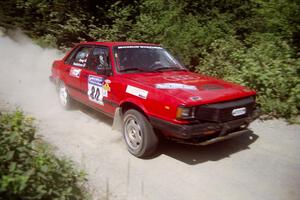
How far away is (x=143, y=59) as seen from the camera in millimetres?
5859

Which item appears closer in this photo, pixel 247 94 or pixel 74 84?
pixel 247 94

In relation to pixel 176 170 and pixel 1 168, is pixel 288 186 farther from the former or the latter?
pixel 1 168

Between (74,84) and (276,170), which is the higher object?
(74,84)

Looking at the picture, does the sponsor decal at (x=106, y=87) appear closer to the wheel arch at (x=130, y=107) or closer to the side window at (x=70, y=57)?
the wheel arch at (x=130, y=107)

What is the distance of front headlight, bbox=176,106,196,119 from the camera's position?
4320 mm

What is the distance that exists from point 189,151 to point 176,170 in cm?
69

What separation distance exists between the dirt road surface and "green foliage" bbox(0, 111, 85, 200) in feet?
2.12

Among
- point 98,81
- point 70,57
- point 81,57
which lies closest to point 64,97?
point 70,57

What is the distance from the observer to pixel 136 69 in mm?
5602

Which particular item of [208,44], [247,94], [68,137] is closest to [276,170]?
[247,94]

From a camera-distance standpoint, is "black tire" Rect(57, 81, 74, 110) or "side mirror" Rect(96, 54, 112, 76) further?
"black tire" Rect(57, 81, 74, 110)

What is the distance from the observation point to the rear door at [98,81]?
5.63 metres

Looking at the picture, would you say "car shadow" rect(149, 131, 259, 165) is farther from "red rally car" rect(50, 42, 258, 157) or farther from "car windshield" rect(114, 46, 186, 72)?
"car windshield" rect(114, 46, 186, 72)

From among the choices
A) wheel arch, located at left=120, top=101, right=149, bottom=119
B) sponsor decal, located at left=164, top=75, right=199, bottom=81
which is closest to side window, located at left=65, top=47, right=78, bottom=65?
wheel arch, located at left=120, top=101, right=149, bottom=119
